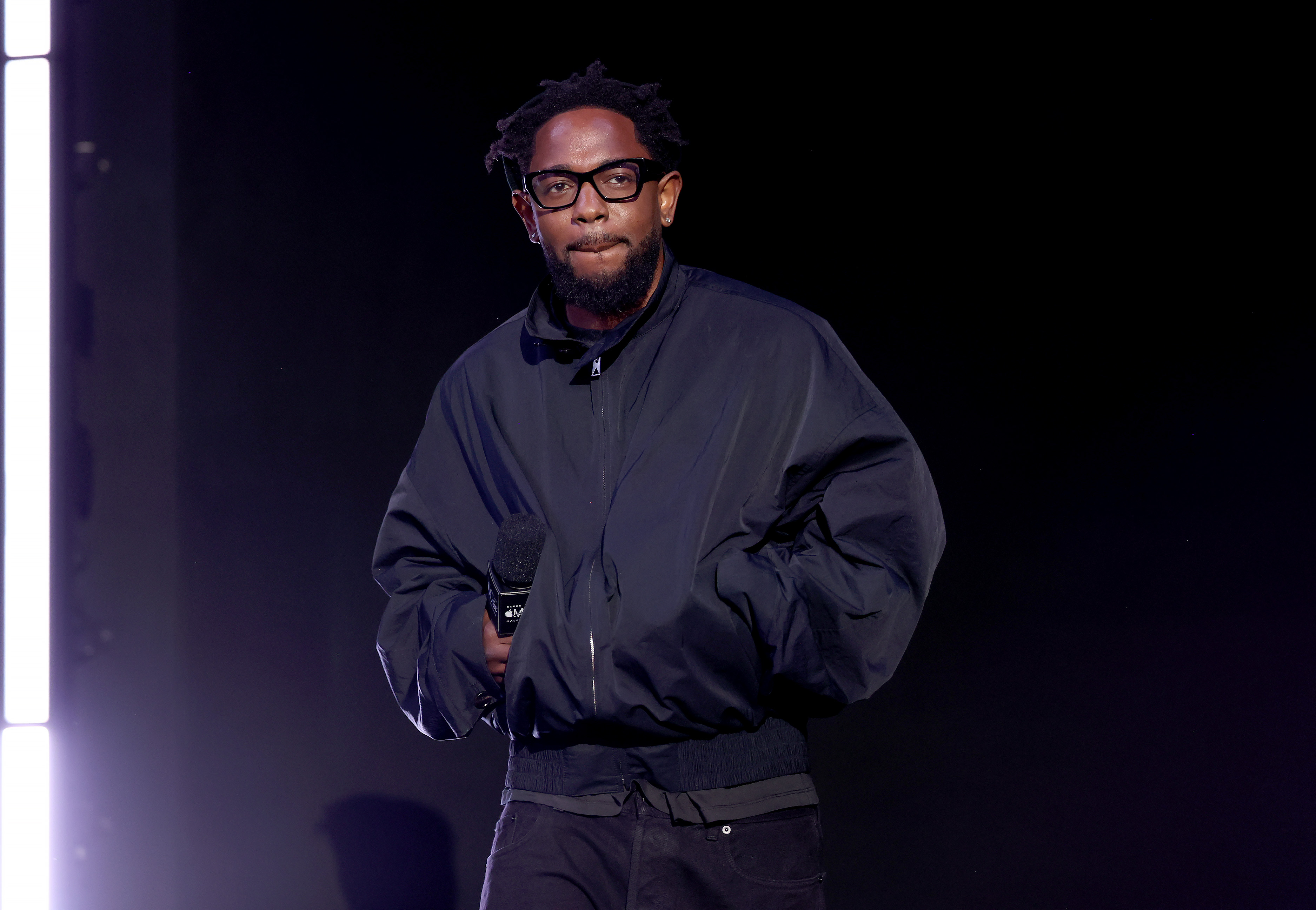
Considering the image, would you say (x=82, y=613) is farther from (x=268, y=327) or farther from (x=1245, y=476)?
(x=1245, y=476)

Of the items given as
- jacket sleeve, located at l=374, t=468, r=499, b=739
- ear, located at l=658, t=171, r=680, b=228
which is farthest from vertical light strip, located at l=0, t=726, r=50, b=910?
ear, located at l=658, t=171, r=680, b=228

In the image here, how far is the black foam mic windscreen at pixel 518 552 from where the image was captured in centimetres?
149

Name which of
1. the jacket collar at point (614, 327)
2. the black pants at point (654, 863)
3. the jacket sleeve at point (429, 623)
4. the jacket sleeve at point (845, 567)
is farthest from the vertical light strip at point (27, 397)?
the jacket sleeve at point (845, 567)

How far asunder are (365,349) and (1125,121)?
84.4 inches

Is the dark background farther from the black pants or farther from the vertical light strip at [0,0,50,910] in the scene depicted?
the black pants

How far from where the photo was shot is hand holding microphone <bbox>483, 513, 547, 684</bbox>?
4.88 feet

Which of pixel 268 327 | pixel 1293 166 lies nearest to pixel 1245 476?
pixel 1293 166

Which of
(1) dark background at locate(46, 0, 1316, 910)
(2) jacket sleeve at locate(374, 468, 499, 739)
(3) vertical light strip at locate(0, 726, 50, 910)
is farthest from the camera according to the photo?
(3) vertical light strip at locate(0, 726, 50, 910)

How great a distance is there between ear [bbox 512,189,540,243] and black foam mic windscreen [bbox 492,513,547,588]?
1.86 ft

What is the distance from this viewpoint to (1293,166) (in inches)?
106

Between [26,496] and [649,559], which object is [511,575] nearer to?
[649,559]

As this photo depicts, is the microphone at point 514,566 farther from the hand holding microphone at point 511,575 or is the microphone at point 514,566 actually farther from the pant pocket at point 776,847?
the pant pocket at point 776,847

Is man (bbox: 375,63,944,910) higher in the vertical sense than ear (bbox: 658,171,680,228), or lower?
lower

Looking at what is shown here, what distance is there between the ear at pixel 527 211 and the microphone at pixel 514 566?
0.57 meters
